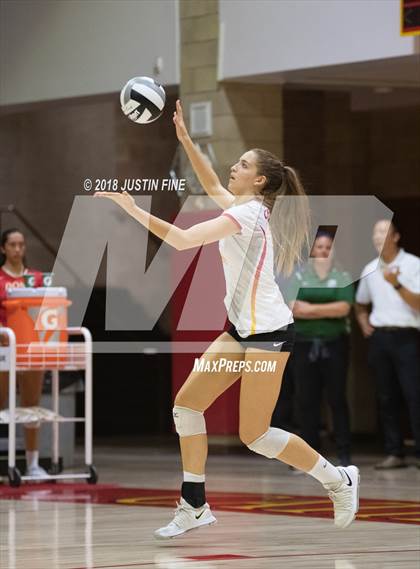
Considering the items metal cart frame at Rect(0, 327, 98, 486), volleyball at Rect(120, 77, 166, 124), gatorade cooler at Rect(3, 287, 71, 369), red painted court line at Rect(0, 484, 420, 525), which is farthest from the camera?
gatorade cooler at Rect(3, 287, 71, 369)

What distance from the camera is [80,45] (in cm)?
1515

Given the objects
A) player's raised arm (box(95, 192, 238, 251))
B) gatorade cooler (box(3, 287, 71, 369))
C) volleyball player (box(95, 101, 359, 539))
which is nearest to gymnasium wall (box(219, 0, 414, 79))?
gatorade cooler (box(3, 287, 71, 369))

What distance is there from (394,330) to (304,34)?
309 cm

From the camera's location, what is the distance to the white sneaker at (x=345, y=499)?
6961mm

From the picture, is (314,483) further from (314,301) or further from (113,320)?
(113,320)

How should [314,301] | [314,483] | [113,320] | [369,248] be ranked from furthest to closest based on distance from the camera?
[113,320] → [369,248] → [314,301] → [314,483]

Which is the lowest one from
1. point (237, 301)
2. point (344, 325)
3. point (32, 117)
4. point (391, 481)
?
point (391, 481)

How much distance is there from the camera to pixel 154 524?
323 inches

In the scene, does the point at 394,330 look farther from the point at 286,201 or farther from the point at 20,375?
the point at 286,201

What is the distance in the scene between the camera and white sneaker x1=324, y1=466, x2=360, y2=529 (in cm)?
696

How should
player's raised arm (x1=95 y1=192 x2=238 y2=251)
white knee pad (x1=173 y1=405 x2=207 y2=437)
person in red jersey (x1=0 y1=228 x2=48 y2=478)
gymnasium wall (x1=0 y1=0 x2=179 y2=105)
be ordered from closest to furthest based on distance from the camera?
player's raised arm (x1=95 y1=192 x2=238 y2=251) → white knee pad (x1=173 y1=405 x2=207 y2=437) → person in red jersey (x1=0 y1=228 x2=48 y2=478) → gymnasium wall (x1=0 y1=0 x2=179 y2=105)

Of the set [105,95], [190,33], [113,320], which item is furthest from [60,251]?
[190,33]

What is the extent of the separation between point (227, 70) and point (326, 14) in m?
1.48

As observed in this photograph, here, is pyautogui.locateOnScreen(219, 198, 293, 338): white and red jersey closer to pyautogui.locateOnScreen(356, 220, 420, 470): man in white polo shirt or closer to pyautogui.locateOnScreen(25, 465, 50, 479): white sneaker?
pyautogui.locateOnScreen(25, 465, 50, 479): white sneaker
